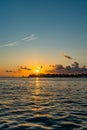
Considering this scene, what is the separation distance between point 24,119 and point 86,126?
602cm

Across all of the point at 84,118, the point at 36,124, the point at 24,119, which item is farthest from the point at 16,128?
the point at 84,118

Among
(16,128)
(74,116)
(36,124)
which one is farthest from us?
(74,116)

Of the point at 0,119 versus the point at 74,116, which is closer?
the point at 0,119

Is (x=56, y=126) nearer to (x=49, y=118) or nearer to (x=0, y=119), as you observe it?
(x=49, y=118)

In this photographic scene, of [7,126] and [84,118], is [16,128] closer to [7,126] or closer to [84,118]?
[7,126]

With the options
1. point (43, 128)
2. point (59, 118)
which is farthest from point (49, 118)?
point (43, 128)

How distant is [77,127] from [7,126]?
5408mm

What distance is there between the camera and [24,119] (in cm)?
2330

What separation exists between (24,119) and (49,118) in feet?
7.82

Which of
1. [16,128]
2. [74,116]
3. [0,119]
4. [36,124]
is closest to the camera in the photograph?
[16,128]

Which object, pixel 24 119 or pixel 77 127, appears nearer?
pixel 77 127

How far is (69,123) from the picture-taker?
21500 mm

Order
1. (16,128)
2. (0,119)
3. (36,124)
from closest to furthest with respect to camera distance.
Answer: (16,128), (36,124), (0,119)

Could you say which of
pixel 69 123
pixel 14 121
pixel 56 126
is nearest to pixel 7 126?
pixel 14 121
